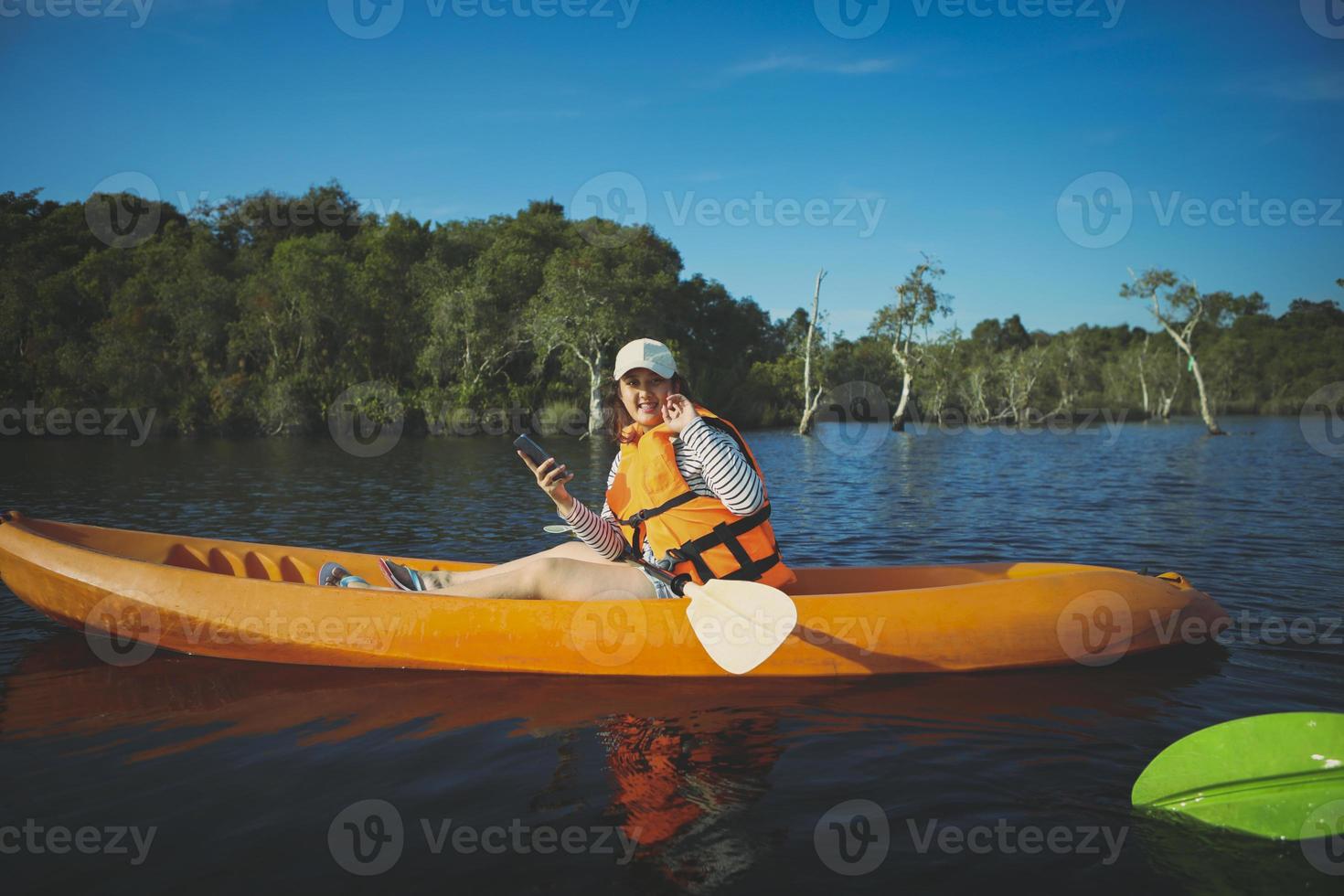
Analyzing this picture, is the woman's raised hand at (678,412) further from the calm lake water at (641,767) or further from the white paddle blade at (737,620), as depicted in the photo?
the calm lake water at (641,767)

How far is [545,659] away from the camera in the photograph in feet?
13.1

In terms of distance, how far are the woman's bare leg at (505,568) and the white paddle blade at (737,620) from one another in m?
0.65

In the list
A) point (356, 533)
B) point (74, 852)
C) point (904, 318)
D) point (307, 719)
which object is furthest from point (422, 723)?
point (904, 318)

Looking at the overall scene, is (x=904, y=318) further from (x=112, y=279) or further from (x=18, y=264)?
(x=18, y=264)

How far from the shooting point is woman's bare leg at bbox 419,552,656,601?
13.4 feet

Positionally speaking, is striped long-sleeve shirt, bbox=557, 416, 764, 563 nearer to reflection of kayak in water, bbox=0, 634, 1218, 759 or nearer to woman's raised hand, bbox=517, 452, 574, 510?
woman's raised hand, bbox=517, 452, 574, 510

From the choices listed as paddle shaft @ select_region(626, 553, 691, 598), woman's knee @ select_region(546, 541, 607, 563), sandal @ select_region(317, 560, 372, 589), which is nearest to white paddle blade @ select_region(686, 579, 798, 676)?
paddle shaft @ select_region(626, 553, 691, 598)

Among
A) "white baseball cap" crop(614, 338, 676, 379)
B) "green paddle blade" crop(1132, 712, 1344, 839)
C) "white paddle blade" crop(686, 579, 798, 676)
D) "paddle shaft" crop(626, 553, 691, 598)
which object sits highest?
"white baseball cap" crop(614, 338, 676, 379)

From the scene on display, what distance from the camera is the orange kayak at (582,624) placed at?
3928mm

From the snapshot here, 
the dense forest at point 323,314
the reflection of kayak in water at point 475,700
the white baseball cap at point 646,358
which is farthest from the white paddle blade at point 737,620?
the dense forest at point 323,314

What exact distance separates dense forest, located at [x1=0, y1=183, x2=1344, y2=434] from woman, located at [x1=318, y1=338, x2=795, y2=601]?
66.0ft

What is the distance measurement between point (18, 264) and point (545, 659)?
1435 inches

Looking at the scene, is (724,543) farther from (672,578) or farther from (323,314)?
(323,314)

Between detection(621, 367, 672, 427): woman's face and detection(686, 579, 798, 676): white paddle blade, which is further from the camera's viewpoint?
detection(621, 367, 672, 427): woman's face
